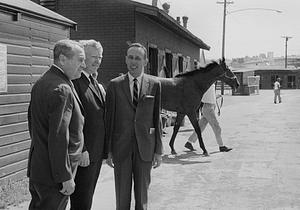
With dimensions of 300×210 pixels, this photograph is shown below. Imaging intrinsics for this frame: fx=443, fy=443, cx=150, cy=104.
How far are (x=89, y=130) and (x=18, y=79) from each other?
3.43 meters

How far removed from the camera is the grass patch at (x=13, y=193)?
564 centimetres

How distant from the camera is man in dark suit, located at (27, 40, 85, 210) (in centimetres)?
312

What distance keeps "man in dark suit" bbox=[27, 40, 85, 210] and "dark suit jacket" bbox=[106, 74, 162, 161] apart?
103cm

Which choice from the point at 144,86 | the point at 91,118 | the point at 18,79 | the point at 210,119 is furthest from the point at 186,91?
the point at 91,118

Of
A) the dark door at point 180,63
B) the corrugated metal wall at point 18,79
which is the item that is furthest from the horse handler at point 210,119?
the dark door at point 180,63

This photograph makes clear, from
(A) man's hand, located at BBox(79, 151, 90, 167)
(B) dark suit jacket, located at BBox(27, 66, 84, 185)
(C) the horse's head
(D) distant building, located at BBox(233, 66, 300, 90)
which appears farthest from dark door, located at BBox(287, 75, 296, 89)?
(B) dark suit jacket, located at BBox(27, 66, 84, 185)

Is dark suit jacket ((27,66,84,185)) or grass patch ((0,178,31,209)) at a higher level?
dark suit jacket ((27,66,84,185))

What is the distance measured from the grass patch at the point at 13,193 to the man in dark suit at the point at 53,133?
256 cm

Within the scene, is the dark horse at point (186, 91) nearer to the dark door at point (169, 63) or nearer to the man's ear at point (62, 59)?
the dark door at point (169, 63)

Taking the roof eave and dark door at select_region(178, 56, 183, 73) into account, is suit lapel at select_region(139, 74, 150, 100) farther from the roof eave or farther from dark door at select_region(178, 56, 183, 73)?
dark door at select_region(178, 56, 183, 73)

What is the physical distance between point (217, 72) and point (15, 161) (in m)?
5.19

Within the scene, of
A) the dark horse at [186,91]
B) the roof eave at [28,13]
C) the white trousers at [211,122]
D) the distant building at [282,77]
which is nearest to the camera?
the roof eave at [28,13]

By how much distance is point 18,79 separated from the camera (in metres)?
7.02

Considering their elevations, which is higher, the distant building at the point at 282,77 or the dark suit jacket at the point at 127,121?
the distant building at the point at 282,77
